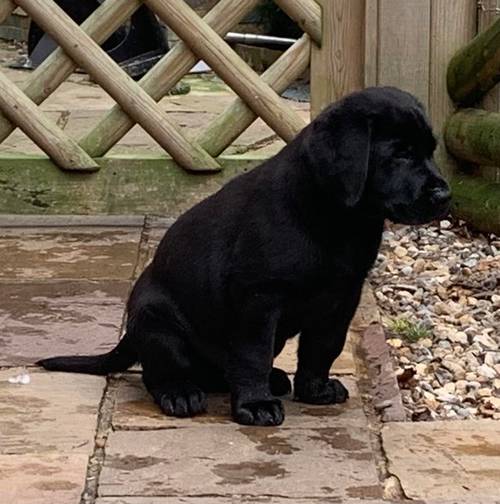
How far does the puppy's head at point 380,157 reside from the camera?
9.44 ft

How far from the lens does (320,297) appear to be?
3.02 metres

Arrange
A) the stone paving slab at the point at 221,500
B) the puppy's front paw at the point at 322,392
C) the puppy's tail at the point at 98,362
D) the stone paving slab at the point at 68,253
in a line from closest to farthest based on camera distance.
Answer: the stone paving slab at the point at 221,500 < the puppy's front paw at the point at 322,392 < the puppy's tail at the point at 98,362 < the stone paving slab at the point at 68,253

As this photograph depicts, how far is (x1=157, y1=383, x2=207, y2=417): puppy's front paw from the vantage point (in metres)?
3.10

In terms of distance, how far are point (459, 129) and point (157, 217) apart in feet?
3.82

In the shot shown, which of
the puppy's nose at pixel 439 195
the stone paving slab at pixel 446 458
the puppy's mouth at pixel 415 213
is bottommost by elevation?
the stone paving slab at pixel 446 458

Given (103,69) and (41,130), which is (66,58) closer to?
(103,69)

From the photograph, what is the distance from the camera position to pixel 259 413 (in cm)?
304

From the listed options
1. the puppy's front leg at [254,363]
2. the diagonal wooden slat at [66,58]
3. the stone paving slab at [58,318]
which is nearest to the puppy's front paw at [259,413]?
the puppy's front leg at [254,363]

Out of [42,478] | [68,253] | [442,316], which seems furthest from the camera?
[68,253]

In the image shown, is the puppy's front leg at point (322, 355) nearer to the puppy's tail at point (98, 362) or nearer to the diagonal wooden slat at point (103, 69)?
the puppy's tail at point (98, 362)

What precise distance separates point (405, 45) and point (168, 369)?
2.22 meters

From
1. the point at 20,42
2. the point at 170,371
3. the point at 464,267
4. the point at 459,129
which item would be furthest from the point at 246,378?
the point at 20,42

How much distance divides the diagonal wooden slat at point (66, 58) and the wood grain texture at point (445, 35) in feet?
3.55

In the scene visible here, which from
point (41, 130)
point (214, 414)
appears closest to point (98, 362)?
point (214, 414)
